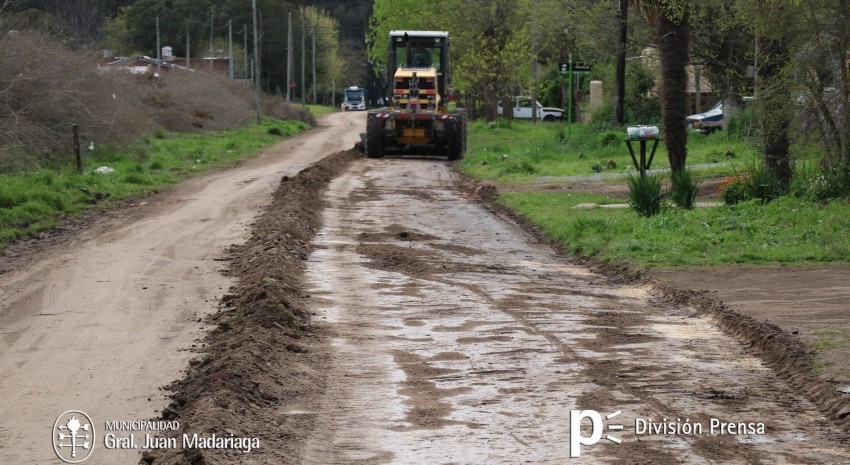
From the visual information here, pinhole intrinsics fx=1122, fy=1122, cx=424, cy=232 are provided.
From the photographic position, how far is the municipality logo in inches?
285

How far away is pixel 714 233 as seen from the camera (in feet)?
55.4

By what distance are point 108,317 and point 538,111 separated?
59.0 metres

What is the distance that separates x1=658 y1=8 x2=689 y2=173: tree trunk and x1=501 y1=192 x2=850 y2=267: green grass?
2.49 meters

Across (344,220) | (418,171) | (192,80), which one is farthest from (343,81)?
(344,220)

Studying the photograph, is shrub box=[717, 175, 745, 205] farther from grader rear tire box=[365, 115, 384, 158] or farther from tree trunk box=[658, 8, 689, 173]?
grader rear tire box=[365, 115, 384, 158]

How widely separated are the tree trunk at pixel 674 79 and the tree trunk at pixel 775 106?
157 cm

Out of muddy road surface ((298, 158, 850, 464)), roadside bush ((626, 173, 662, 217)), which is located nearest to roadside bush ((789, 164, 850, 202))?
roadside bush ((626, 173, 662, 217))

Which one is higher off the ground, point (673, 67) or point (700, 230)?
point (673, 67)

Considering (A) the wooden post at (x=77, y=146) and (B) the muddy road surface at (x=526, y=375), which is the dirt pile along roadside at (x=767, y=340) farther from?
(A) the wooden post at (x=77, y=146)

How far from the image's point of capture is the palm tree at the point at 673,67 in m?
21.6

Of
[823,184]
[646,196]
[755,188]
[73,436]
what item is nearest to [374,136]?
[755,188]

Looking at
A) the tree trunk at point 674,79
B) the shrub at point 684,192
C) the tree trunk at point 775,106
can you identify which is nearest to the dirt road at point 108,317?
the shrub at point 684,192

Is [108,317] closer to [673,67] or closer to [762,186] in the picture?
[762,186]

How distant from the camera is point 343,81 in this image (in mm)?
126375
